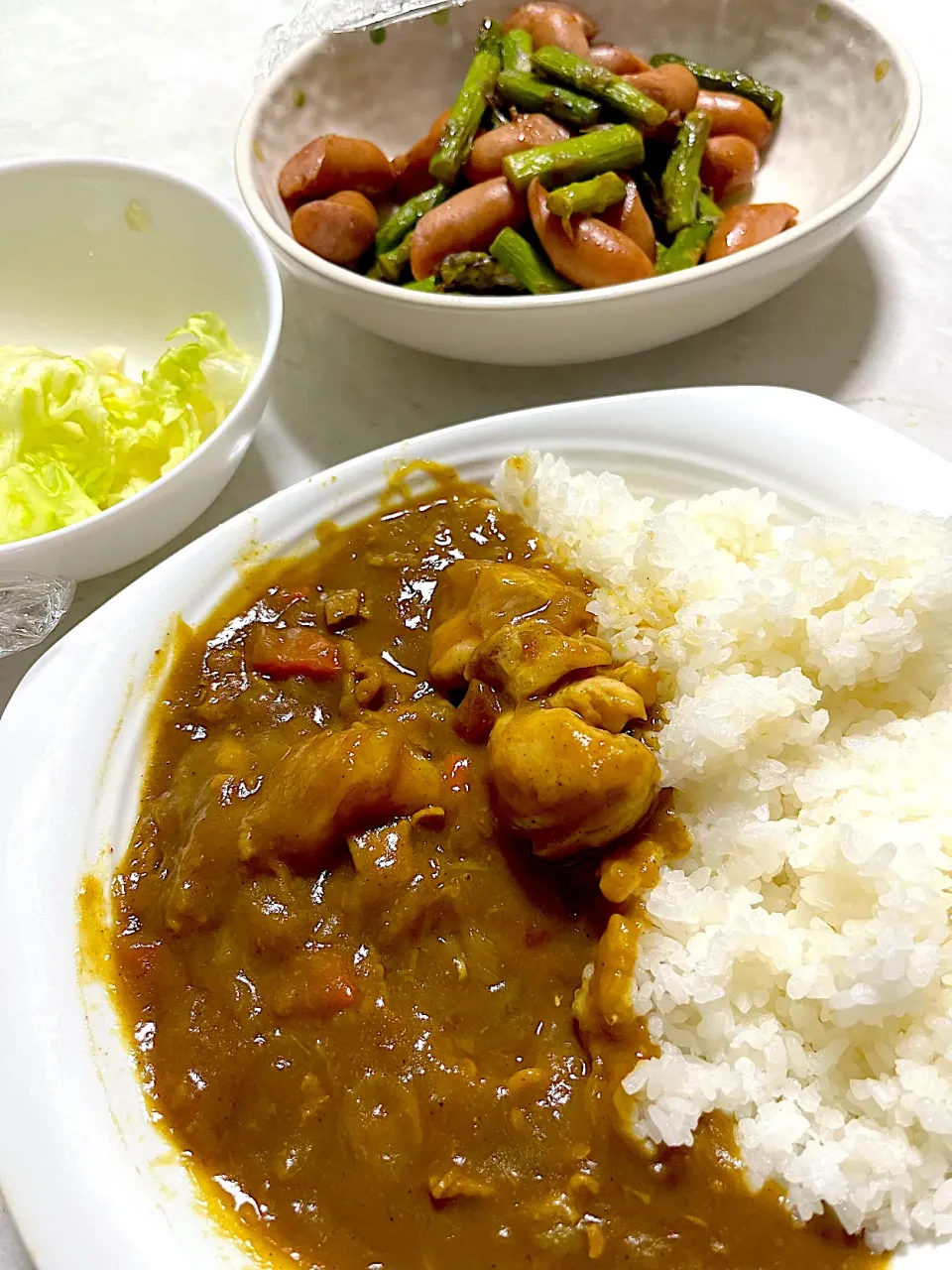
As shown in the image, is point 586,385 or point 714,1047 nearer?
point 714,1047

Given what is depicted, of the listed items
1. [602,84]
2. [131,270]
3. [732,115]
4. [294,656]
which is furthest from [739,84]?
[294,656]

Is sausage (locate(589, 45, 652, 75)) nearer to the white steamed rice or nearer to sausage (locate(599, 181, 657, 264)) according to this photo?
sausage (locate(599, 181, 657, 264))

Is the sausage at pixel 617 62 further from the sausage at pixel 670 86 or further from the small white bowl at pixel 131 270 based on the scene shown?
the small white bowl at pixel 131 270

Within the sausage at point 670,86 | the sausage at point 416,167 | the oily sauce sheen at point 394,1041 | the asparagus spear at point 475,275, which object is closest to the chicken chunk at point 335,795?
the oily sauce sheen at point 394,1041

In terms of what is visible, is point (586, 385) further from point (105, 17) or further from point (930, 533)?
point (105, 17)

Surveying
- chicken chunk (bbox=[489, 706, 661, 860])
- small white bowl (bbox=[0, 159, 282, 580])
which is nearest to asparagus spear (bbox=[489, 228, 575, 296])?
small white bowl (bbox=[0, 159, 282, 580])

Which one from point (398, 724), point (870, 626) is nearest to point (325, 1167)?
point (398, 724)
